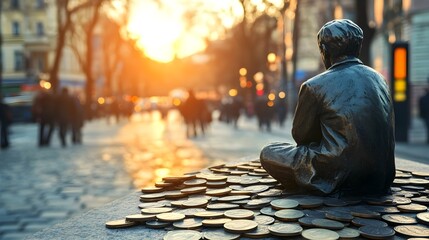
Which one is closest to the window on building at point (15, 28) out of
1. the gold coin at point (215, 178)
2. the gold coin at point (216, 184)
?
the gold coin at point (215, 178)

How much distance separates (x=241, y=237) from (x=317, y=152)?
1120 mm

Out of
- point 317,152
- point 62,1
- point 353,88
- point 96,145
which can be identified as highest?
→ point 62,1

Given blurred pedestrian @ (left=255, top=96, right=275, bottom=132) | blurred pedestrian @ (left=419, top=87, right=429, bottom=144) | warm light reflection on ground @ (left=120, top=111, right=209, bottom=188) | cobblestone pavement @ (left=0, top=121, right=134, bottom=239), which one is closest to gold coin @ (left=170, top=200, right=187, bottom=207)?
cobblestone pavement @ (left=0, top=121, right=134, bottom=239)

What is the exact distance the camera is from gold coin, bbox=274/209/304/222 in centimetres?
373

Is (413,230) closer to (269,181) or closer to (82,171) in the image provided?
(269,181)

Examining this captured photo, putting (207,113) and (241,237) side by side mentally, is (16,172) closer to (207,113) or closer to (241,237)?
(241,237)

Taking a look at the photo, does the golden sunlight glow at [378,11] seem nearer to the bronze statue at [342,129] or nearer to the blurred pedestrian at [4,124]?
the blurred pedestrian at [4,124]

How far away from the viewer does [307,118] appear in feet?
14.4

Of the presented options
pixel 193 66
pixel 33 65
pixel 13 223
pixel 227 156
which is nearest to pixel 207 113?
pixel 227 156

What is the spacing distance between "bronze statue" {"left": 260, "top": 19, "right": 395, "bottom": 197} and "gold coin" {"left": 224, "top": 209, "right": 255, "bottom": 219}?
625 mm

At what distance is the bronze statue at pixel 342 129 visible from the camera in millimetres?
4156

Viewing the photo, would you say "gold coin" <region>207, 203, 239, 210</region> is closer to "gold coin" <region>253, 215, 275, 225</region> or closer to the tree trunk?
"gold coin" <region>253, 215, 275, 225</region>

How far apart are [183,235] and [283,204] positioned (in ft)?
3.09

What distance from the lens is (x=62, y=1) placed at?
93.9 ft
